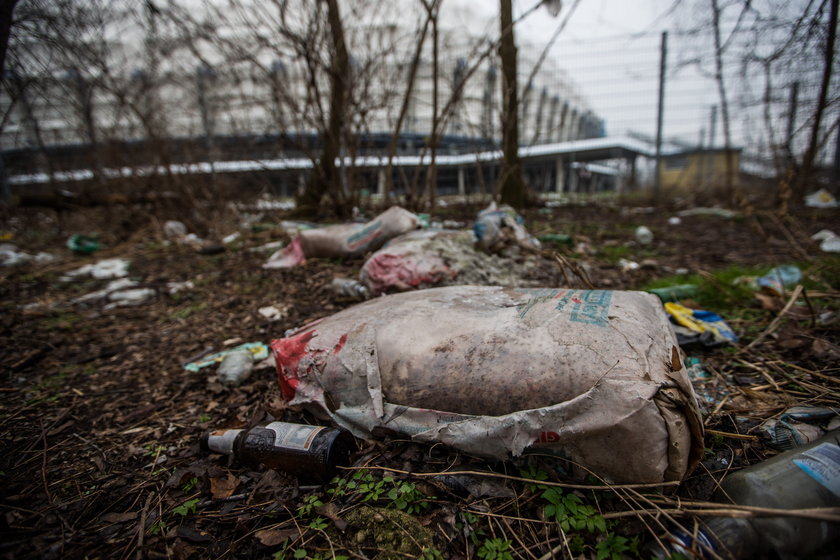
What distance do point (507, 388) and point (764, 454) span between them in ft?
2.49

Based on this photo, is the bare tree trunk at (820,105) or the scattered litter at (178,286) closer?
the bare tree trunk at (820,105)

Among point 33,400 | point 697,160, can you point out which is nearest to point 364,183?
point 33,400

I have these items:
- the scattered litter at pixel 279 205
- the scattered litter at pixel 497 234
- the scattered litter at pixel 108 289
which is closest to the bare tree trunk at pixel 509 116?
the scattered litter at pixel 497 234

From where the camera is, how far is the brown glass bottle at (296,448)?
108cm

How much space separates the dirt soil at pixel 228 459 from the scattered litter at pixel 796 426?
40 mm

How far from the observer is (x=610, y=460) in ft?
2.98

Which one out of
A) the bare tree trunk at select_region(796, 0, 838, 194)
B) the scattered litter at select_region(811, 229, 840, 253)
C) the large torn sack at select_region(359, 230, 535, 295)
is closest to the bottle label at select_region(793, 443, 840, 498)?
the large torn sack at select_region(359, 230, 535, 295)

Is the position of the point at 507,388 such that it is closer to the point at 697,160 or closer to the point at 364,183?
the point at 364,183

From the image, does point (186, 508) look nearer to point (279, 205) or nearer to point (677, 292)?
point (677, 292)

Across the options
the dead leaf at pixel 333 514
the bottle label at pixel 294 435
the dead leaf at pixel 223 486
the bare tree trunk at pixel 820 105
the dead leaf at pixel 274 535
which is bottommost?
the dead leaf at pixel 223 486

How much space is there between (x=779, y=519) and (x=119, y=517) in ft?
5.14

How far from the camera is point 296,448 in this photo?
111 centimetres

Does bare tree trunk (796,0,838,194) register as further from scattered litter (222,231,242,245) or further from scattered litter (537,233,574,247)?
scattered litter (222,231,242,245)

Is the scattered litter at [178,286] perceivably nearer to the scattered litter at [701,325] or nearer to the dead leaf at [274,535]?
the dead leaf at [274,535]
